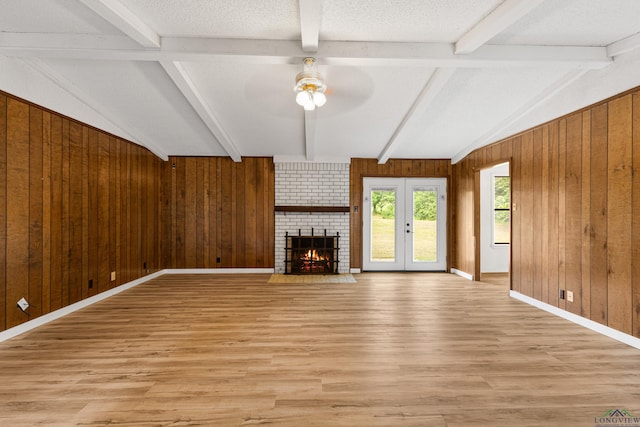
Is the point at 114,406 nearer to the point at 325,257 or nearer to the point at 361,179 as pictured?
the point at 325,257

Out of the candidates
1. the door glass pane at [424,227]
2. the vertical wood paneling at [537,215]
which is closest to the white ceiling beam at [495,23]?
the vertical wood paneling at [537,215]

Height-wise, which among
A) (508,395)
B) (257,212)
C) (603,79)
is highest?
(603,79)

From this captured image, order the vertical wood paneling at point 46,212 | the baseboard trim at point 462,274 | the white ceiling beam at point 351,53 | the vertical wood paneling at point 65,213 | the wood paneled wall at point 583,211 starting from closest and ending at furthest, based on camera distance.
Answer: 1. the white ceiling beam at point 351,53
2. the wood paneled wall at point 583,211
3. the vertical wood paneling at point 46,212
4. the vertical wood paneling at point 65,213
5. the baseboard trim at point 462,274

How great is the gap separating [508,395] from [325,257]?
4.22m

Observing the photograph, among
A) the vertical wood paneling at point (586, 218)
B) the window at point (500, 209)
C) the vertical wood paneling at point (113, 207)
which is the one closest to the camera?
the vertical wood paneling at point (586, 218)

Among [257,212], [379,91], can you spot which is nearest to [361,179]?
[257,212]

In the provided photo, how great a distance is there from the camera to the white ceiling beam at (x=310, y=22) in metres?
2.03

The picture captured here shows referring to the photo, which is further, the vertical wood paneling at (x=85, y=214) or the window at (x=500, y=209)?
the window at (x=500, y=209)

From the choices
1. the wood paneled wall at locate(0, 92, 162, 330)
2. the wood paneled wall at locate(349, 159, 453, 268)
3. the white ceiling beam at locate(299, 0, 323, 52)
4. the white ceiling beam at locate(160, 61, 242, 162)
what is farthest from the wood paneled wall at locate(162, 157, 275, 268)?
the white ceiling beam at locate(299, 0, 323, 52)

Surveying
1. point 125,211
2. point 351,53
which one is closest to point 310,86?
point 351,53

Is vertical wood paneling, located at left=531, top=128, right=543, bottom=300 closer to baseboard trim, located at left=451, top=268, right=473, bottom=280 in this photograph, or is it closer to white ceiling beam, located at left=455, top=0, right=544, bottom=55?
baseboard trim, located at left=451, top=268, right=473, bottom=280

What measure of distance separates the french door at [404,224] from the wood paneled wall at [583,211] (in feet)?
6.09

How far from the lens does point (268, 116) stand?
13.9 ft

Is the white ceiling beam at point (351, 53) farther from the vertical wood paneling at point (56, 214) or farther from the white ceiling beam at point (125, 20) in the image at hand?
the vertical wood paneling at point (56, 214)
